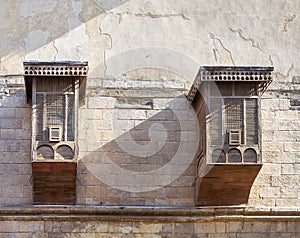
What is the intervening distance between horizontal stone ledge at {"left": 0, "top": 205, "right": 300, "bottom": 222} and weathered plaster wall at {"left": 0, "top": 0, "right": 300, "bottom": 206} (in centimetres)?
14

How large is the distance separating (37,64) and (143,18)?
63.1 inches

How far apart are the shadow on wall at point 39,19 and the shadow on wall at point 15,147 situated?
51 centimetres

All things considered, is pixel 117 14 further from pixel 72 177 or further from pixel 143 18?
pixel 72 177

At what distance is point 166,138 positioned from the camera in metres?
10.3

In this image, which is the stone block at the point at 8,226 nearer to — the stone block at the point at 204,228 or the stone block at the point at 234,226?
the stone block at the point at 204,228

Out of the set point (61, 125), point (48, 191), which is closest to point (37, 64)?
point (61, 125)

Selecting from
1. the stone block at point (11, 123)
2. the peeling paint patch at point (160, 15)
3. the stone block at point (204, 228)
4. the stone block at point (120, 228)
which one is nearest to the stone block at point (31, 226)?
the stone block at point (120, 228)

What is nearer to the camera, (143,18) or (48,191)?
(48,191)

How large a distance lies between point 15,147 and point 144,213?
1.59 metres

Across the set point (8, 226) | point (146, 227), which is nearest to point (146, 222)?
point (146, 227)

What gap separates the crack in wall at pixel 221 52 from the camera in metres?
10.6

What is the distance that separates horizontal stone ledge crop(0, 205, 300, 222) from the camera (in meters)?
9.84

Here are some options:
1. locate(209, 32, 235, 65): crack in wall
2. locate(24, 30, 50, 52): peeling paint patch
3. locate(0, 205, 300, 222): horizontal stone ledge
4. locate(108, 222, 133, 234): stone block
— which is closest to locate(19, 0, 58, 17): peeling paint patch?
locate(24, 30, 50, 52): peeling paint patch

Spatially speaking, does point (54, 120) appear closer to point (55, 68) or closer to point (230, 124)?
point (55, 68)
